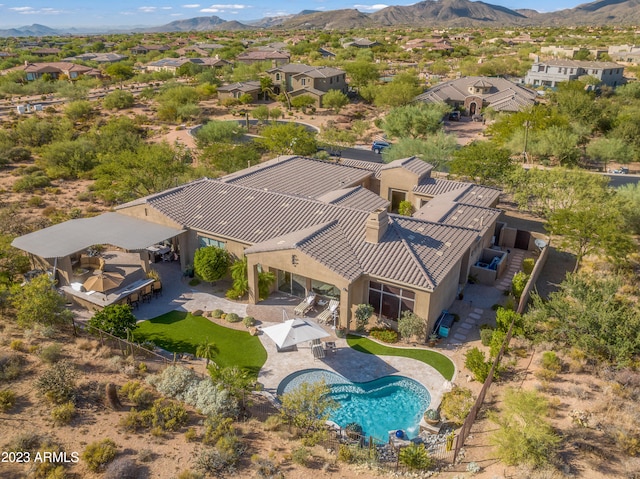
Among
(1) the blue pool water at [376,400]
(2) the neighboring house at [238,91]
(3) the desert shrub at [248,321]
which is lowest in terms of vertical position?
(1) the blue pool water at [376,400]

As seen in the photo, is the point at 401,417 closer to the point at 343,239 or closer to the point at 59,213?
the point at 343,239

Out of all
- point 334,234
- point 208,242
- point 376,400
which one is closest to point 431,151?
point 334,234

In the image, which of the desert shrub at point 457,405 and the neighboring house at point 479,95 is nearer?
the desert shrub at point 457,405

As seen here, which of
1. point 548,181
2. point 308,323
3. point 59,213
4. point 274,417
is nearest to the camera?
point 274,417

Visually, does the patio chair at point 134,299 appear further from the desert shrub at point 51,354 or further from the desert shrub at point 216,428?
the desert shrub at point 216,428

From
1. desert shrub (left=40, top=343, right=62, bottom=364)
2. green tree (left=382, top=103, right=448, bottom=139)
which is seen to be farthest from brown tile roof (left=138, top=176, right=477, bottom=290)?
green tree (left=382, top=103, right=448, bottom=139)

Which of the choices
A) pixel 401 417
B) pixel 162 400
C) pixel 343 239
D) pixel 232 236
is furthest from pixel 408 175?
pixel 162 400

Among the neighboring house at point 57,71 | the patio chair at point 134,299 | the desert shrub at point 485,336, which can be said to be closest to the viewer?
the desert shrub at point 485,336

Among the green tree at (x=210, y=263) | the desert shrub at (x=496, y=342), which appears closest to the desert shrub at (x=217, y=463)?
the desert shrub at (x=496, y=342)
